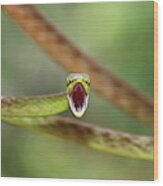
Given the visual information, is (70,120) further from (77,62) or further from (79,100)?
(77,62)

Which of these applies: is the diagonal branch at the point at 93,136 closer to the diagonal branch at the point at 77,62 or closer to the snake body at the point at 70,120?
the snake body at the point at 70,120

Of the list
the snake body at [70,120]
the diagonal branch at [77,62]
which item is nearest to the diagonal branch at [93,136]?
the snake body at [70,120]

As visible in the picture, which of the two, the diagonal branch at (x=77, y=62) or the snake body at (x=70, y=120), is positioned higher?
the diagonal branch at (x=77, y=62)

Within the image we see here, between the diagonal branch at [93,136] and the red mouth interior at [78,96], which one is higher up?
the red mouth interior at [78,96]

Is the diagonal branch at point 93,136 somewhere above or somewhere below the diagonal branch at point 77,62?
below


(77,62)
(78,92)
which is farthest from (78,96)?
(77,62)
